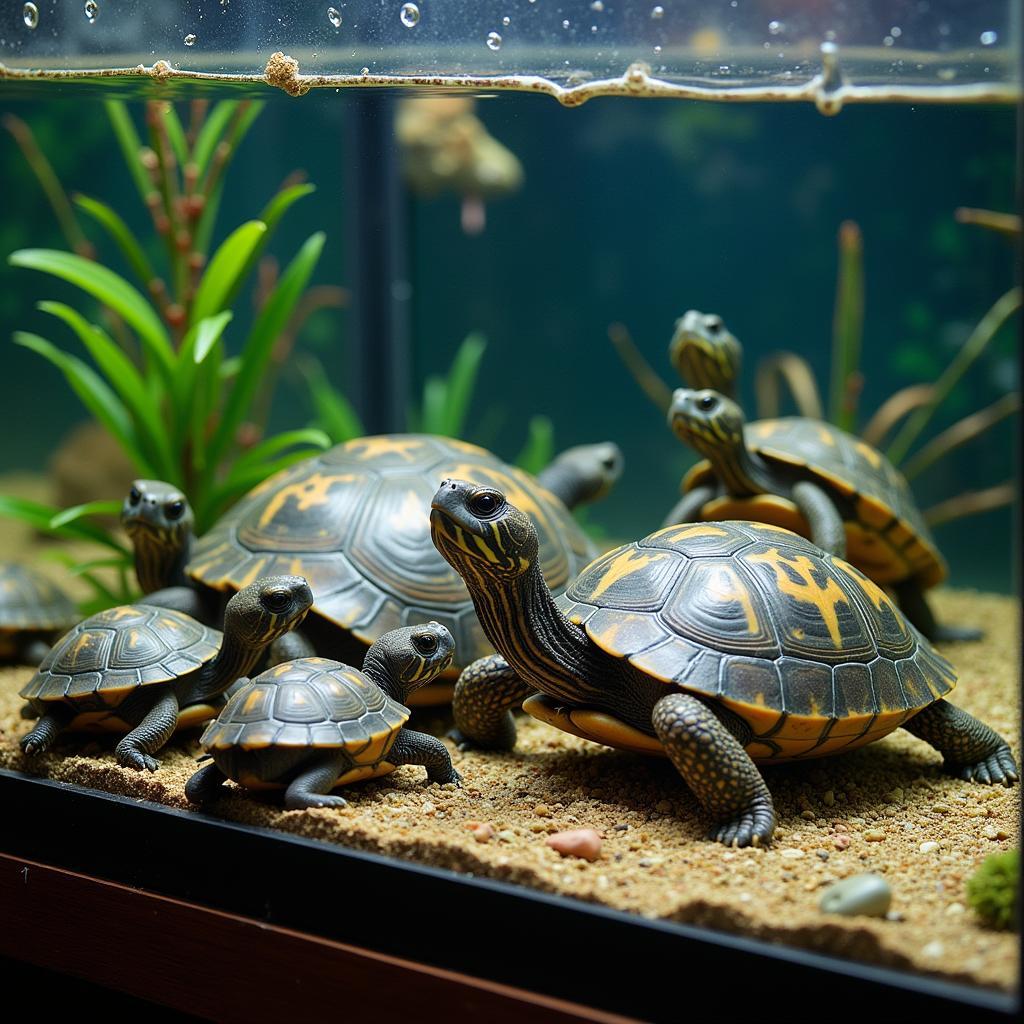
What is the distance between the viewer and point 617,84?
233 cm

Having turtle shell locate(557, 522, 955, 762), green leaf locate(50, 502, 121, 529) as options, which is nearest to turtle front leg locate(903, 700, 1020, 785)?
turtle shell locate(557, 522, 955, 762)

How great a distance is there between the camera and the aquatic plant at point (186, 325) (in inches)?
140

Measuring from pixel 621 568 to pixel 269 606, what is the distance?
0.80 metres

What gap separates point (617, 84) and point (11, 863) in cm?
217

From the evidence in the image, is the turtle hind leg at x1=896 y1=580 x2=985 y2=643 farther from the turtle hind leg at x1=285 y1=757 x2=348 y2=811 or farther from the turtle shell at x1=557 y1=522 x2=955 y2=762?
the turtle hind leg at x1=285 y1=757 x2=348 y2=811

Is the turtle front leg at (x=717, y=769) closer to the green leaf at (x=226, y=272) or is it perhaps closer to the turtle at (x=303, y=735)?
the turtle at (x=303, y=735)

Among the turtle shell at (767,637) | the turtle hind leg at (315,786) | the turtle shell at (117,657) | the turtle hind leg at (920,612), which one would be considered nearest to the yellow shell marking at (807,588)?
the turtle shell at (767,637)

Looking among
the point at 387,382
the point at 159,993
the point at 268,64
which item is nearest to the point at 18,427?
the point at 387,382

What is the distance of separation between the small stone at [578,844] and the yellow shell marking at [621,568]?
56 cm

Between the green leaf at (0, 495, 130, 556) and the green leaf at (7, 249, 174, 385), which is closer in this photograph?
the green leaf at (7, 249, 174, 385)

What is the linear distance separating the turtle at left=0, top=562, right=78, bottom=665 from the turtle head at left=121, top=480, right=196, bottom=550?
0.80 meters

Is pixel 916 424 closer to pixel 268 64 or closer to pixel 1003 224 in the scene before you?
pixel 1003 224

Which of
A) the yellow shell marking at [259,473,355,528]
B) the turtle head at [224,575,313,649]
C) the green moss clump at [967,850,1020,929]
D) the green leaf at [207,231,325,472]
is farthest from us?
the green leaf at [207,231,325,472]

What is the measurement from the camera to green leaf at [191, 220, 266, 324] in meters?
Answer: 3.55
